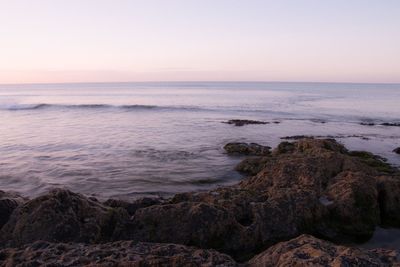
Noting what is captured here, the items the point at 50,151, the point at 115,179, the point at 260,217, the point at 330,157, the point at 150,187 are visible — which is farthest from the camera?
the point at 50,151

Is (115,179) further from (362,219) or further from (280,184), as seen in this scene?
(362,219)

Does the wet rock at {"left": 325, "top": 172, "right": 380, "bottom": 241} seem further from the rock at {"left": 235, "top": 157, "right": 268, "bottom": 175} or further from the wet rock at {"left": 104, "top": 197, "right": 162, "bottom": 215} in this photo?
the rock at {"left": 235, "top": 157, "right": 268, "bottom": 175}

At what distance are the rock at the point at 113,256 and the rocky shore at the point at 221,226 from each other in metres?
0.01

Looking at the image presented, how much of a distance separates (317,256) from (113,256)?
87.7 inches

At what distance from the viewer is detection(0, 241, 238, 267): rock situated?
429cm

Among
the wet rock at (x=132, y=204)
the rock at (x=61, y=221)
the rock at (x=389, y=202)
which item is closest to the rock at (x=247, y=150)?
the rock at (x=389, y=202)

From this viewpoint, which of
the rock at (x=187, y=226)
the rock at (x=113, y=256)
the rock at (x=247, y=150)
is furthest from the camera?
the rock at (x=247, y=150)

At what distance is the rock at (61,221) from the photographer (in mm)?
5846

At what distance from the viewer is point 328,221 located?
7.29 metres

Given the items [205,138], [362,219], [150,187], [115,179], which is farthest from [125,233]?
[205,138]

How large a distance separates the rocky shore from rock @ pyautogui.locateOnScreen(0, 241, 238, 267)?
0.01 m

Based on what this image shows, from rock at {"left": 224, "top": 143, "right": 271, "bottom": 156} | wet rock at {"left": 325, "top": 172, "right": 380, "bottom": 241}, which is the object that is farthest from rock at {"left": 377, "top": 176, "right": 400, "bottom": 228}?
rock at {"left": 224, "top": 143, "right": 271, "bottom": 156}

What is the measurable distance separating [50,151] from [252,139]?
10229 millimetres

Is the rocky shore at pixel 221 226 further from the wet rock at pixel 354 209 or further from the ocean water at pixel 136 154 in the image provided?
the ocean water at pixel 136 154
